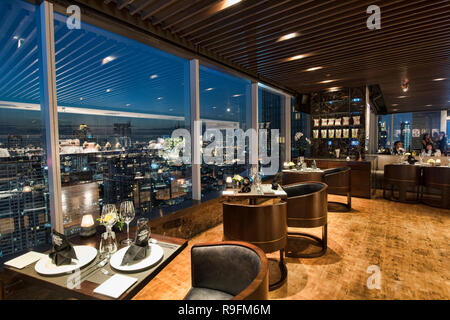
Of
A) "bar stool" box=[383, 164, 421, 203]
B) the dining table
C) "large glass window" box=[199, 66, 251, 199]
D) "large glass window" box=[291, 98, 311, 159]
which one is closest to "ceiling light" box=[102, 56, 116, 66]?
"large glass window" box=[199, 66, 251, 199]

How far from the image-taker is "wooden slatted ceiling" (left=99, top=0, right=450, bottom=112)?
286cm

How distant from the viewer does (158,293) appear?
97.7 inches

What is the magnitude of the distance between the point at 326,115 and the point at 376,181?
8.54ft

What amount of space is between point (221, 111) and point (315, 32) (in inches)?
91.9

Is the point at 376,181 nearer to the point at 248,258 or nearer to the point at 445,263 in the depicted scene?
the point at 445,263

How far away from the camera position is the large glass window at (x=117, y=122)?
2.62 m

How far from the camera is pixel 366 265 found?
2973 millimetres

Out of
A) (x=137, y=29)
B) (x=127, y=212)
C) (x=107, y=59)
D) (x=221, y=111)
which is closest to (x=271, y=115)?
(x=221, y=111)

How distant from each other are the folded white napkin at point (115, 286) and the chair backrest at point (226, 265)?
1.74 ft

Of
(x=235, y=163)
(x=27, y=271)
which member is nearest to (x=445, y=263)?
(x=235, y=163)

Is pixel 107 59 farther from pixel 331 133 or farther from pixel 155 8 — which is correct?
pixel 331 133

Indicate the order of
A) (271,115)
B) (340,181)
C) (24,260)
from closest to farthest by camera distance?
(24,260), (340,181), (271,115)

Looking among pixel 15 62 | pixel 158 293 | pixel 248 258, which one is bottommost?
pixel 158 293

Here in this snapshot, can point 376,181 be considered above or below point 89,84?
below
